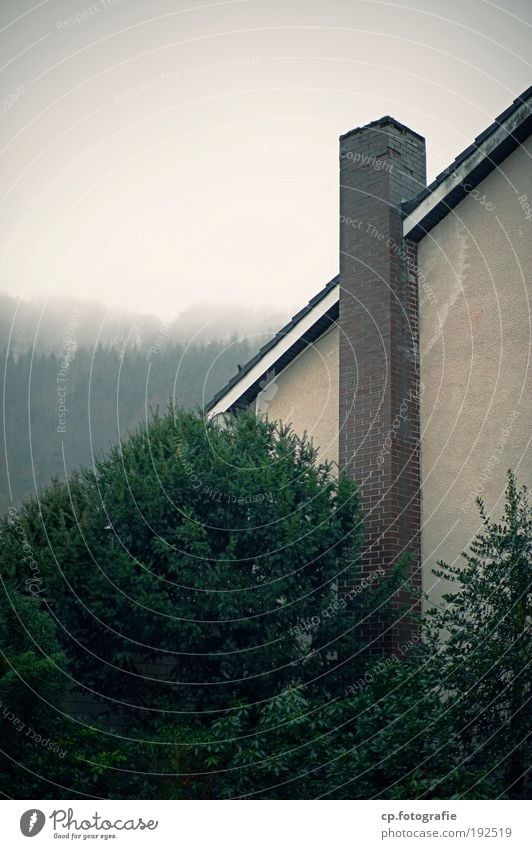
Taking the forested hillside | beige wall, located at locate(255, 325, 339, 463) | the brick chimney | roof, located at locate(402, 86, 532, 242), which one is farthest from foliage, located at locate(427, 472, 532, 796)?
roof, located at locate(402, 86, 532, 242)

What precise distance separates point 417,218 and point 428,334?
1463 mm

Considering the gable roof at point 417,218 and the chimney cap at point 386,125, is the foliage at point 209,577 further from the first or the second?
the chimney cap at point 386,125

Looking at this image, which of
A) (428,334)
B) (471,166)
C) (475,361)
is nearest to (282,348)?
(428,334)

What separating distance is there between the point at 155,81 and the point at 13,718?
6.33 metres

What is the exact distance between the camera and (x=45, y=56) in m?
8.74

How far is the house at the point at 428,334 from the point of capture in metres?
10.1

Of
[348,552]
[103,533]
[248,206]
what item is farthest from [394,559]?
[248,206]

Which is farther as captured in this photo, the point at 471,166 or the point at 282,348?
the point at 282,348

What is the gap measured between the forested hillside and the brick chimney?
1670 millimetres

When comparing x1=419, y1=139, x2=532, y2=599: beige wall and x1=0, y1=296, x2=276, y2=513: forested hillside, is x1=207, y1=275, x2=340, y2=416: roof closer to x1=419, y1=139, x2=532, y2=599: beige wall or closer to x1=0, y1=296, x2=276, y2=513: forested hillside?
x1=0, y1=296, x2=276, y2=513: forested hillside

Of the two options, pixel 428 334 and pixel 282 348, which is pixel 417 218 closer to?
pixel 428 334

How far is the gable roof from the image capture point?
10281mm

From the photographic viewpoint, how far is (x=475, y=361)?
34.2 ft

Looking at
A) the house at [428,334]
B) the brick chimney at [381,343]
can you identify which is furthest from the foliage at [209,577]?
the house at [428,334]
